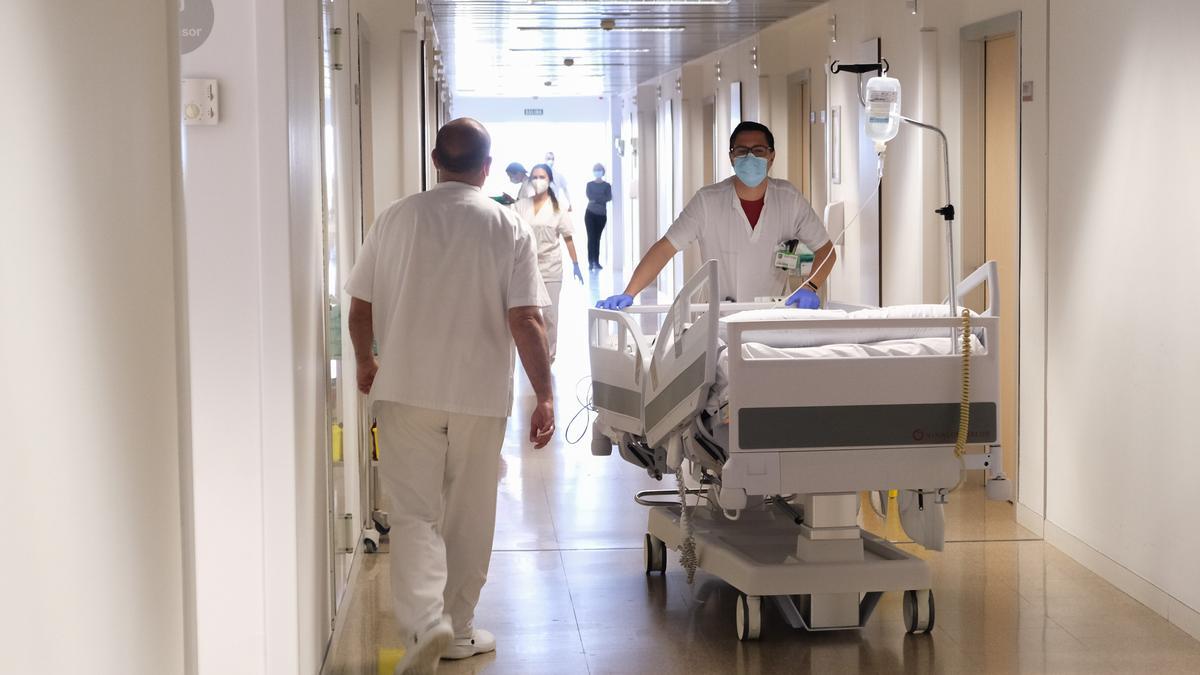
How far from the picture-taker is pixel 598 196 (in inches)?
955

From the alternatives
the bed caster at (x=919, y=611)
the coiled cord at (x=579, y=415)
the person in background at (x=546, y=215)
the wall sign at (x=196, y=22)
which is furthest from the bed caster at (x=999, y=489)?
the person in background at (x=546, y=215)

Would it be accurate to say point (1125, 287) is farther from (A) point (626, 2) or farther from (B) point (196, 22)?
(A) point (626, 2)

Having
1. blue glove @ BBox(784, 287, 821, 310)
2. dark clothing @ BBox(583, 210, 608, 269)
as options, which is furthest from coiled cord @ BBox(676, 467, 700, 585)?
dark clothing @ BBox(583, 210, 608, 269)

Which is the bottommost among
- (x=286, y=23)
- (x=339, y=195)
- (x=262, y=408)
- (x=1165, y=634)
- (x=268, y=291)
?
(x=1165, y=634)

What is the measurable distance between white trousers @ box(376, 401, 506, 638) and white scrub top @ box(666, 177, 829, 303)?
203 cm

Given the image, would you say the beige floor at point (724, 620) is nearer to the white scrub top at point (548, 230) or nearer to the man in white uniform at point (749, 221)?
the man in white uniform at point (749, 221)

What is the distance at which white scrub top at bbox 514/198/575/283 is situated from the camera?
34.1ft

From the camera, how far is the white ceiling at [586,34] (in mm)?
11047

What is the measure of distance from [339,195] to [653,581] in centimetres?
195

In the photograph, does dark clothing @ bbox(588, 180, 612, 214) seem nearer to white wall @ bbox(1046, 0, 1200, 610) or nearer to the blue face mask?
the blue face mask

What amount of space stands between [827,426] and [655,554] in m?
1.46

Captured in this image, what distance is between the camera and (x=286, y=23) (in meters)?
3.65

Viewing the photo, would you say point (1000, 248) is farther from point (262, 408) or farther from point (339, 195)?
point (262, 408)

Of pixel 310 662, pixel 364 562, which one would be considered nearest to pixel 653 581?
pixel 364 562
